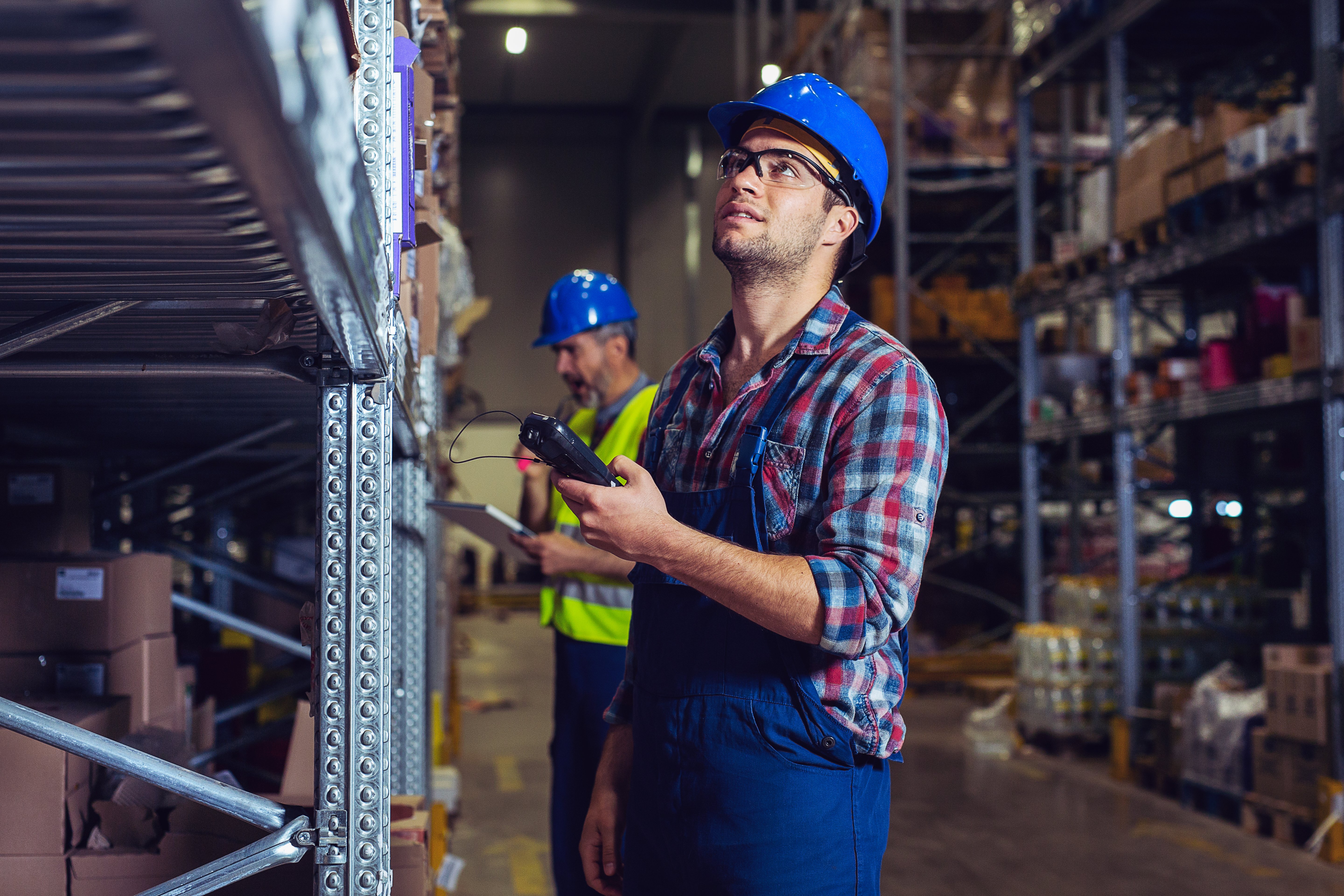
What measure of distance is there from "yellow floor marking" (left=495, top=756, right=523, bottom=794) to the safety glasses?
218 inches

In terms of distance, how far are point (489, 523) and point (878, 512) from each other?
1914 millimetres

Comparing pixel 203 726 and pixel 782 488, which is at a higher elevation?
pixel 782 488

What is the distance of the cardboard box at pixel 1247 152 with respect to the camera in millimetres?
6234

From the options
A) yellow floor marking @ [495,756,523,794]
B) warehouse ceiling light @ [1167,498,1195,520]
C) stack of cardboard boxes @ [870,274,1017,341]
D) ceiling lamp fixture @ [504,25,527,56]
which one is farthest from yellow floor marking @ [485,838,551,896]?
ceiling lamp fixture @ [504,25,527,56]

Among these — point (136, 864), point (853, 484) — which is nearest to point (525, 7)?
point (136, 864)

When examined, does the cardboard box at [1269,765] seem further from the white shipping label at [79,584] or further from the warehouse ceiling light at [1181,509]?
the white shipping label at [79,584]

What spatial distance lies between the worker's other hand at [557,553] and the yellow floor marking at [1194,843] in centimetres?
376

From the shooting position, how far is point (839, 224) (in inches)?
87.1

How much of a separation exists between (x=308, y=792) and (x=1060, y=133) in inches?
403

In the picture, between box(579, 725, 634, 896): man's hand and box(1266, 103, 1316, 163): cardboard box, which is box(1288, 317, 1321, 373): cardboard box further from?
box(579, 725, 634, 896): man's hand

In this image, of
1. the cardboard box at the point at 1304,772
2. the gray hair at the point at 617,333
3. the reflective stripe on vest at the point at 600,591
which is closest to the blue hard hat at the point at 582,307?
the gray hair at the point at 617,333

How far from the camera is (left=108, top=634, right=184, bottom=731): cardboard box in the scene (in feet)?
9.53

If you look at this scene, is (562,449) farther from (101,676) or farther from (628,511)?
(101,676)

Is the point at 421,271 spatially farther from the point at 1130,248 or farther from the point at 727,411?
the point at 1130,248
